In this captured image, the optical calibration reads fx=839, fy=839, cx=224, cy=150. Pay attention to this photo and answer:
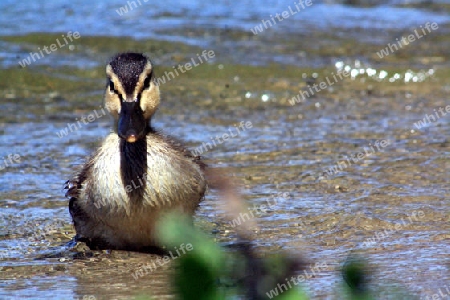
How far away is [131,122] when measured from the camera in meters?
5.48

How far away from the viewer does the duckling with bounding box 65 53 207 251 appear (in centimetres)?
557

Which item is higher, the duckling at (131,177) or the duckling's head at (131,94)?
the duckling's head at (131,94)

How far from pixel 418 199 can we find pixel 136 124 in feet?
8.78

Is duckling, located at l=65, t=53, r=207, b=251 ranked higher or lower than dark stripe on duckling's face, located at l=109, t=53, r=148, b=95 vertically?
lower

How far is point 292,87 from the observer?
11781 mm

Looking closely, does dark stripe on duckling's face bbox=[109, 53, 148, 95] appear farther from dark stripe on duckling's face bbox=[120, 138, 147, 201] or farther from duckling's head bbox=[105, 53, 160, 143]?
dark stripe on duckling's face bbox=[120, 138, 147, 201]

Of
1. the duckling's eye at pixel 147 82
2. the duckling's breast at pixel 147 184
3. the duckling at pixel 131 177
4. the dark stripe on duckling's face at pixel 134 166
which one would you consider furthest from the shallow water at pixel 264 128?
the duckling's eye at pixel 147 82

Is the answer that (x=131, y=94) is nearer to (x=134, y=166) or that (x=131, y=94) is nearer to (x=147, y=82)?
(x=147, y=82)

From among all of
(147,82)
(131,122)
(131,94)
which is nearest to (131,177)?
(131,122)

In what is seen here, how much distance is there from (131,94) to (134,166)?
49 centimetres

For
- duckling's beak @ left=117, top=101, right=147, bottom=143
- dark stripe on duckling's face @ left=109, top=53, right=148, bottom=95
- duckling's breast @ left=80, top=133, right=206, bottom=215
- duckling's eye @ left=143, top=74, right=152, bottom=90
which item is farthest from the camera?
duckling's eye @ left=143, top=74, right=152, bottom=90

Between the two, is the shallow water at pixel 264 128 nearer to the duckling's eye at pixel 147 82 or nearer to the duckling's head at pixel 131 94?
the duckling's head at pixel 131 94

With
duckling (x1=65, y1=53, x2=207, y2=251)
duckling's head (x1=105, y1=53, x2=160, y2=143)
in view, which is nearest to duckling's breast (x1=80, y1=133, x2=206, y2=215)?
duckling (x1=65, y1=53, x2=207, y2=251)

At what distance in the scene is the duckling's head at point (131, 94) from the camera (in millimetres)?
5477
